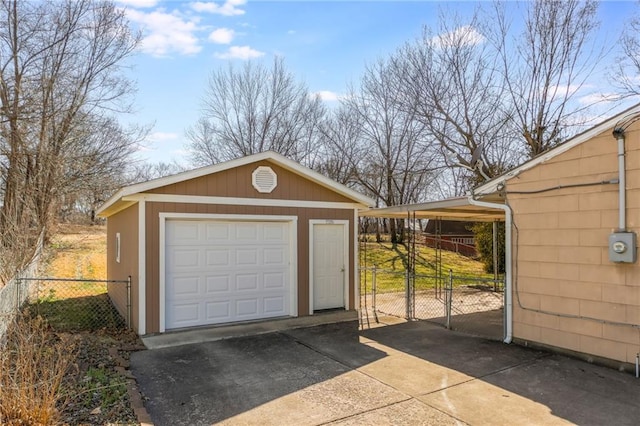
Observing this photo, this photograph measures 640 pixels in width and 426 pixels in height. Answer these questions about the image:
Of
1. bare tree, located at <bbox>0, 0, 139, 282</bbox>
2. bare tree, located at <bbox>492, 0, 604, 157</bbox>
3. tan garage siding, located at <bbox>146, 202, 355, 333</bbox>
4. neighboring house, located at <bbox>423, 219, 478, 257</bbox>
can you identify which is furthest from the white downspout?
neighboring house, located at <bbox>423, 219, 478, 257</bbox>

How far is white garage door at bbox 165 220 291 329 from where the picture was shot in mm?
7262

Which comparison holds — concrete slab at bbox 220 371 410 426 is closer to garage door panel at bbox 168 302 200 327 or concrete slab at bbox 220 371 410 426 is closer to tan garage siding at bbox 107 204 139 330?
garage door panel at bbox 168 302 200 327

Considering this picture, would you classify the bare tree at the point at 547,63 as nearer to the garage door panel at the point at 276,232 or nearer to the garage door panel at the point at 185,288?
the garage door panel at the point at 276,232

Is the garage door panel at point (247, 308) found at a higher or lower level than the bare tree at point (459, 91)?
lower

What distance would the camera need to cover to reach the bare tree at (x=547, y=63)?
13125mm

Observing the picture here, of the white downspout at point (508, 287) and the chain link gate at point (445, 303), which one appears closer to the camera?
the white downspout at point (508, 287)

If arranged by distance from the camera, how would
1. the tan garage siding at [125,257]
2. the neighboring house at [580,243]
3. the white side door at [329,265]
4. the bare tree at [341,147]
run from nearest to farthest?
the neighboring house at [580,243], the tan garage siding at [125,257], the white side door at [329,265], the bare tree at [341,147]

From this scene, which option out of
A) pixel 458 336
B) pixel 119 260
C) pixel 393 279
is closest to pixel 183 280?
pixel 119 260

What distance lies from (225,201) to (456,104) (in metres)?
11.8

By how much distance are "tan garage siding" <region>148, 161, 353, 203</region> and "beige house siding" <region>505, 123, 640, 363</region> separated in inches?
145

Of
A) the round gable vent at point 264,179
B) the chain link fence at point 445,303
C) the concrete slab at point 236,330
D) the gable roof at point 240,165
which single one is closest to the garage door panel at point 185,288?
the concrete slab at point 236,330

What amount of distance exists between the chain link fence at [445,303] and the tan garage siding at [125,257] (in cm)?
478

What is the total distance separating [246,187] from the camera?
7.79m

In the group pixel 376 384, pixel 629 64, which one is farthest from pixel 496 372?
pixel 629 64
